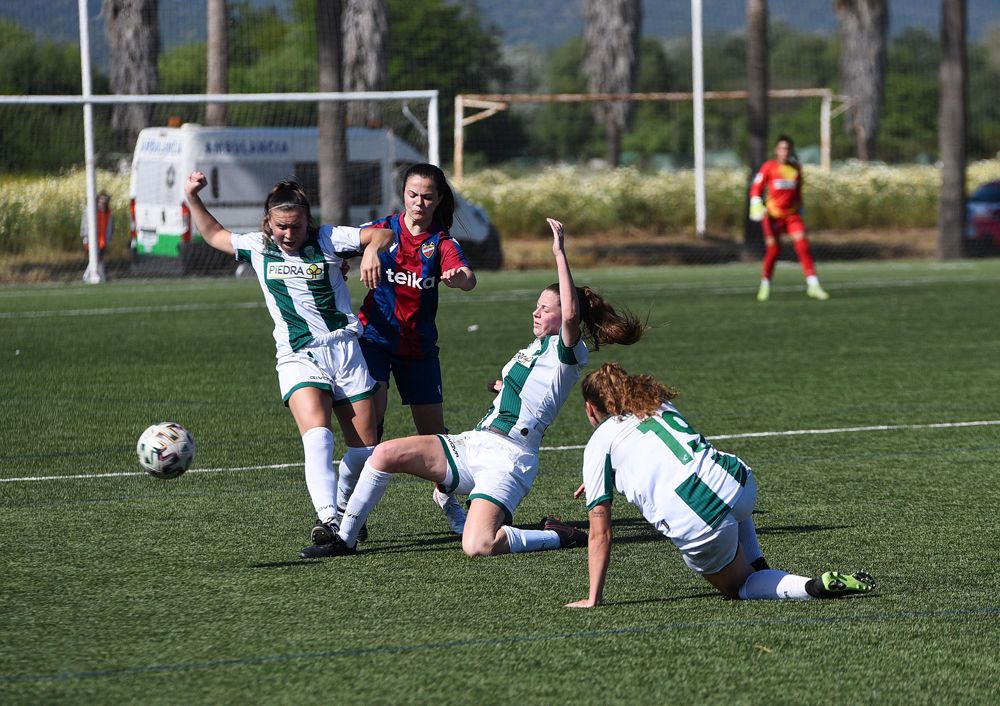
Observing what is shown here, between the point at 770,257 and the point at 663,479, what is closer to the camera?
the point at 663,479

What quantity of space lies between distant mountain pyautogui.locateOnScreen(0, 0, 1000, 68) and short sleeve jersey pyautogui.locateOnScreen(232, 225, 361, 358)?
2088 centimetres

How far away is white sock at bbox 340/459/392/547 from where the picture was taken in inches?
243

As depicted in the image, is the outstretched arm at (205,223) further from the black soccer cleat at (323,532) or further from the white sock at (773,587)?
the white sock at (773,587)

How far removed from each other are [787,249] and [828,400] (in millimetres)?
22017

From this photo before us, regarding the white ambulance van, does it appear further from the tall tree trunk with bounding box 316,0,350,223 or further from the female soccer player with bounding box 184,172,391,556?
the female soccer player with bounding box 184,172,391,556

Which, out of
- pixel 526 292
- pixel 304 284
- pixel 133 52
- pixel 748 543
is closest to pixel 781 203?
pixel 526 292

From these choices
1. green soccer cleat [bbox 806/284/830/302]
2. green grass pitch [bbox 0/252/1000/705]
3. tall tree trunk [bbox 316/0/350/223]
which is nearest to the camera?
green grass pitch [bbox 0/252/1000/705]

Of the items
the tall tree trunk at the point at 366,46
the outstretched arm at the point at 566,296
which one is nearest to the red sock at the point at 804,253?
the outstretched arm at the point at 566,296

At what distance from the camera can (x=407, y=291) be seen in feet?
22.6

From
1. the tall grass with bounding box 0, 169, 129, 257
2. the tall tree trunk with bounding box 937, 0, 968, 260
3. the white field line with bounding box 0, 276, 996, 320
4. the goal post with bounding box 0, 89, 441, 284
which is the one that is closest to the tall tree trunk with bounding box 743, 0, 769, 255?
the tall tree trunk with bounding box 937, 0, 968, 260

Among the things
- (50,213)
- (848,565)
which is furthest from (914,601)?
(50,213)

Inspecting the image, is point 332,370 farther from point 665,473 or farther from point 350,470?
point 665,473

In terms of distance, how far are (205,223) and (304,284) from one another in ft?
2.02

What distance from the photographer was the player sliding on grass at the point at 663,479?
5.21 m
